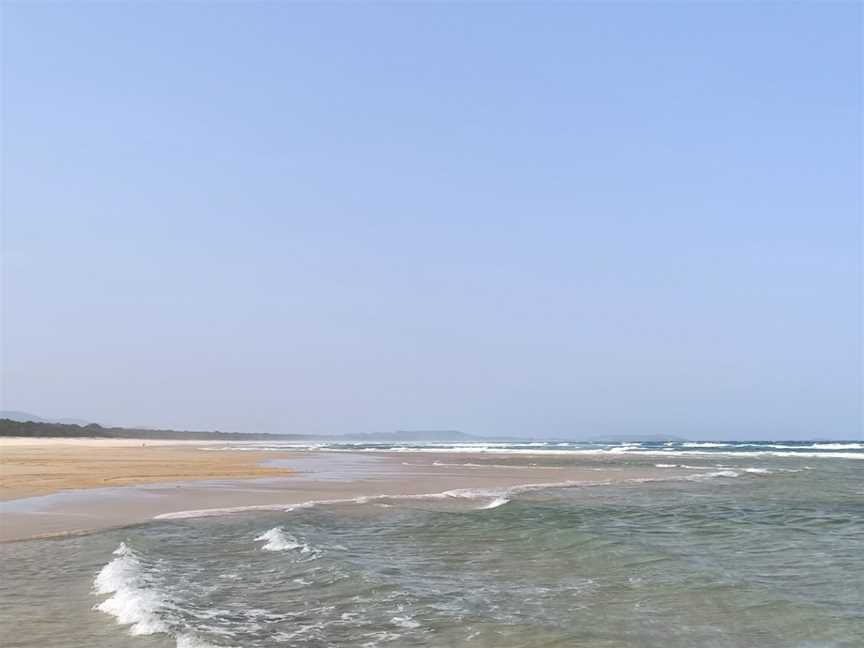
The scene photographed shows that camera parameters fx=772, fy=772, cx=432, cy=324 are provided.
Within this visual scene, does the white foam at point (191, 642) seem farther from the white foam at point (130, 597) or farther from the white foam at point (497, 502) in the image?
the white foam at point (497, 502)

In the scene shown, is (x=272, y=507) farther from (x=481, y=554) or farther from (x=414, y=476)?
(x=414, y=476)

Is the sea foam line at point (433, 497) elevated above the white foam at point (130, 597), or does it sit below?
above

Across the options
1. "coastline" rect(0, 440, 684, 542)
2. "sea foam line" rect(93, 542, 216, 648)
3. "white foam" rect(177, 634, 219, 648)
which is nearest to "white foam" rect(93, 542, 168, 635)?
"sea foam line" rect(93, 542, 216, 648)

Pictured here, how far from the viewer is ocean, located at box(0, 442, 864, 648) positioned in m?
9.16

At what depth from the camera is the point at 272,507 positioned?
21.7 m

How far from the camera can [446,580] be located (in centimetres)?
1214

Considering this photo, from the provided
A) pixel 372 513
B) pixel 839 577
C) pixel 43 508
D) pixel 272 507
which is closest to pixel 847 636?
pixel 839 577

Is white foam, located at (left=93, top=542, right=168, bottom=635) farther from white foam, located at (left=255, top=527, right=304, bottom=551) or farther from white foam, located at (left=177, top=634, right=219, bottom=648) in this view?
white foam, located at (left=255, top=527, right=304, bottom=551)

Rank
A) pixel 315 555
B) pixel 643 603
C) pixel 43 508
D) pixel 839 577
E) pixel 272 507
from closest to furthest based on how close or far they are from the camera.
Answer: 1. pixel 643 603
2. pixel 839 577
3. pixel 315 555
4. pixel 43 508
5. pixel 272 507

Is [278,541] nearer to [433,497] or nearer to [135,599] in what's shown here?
[135,599]

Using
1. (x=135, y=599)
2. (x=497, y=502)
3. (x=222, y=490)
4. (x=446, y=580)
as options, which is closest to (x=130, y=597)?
(x=135, y=599)

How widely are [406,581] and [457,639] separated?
10.6 ft

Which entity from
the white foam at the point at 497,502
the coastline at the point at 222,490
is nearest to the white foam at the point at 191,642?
the coastline at the point at 222,490

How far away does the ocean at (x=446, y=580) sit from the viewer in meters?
9.16
